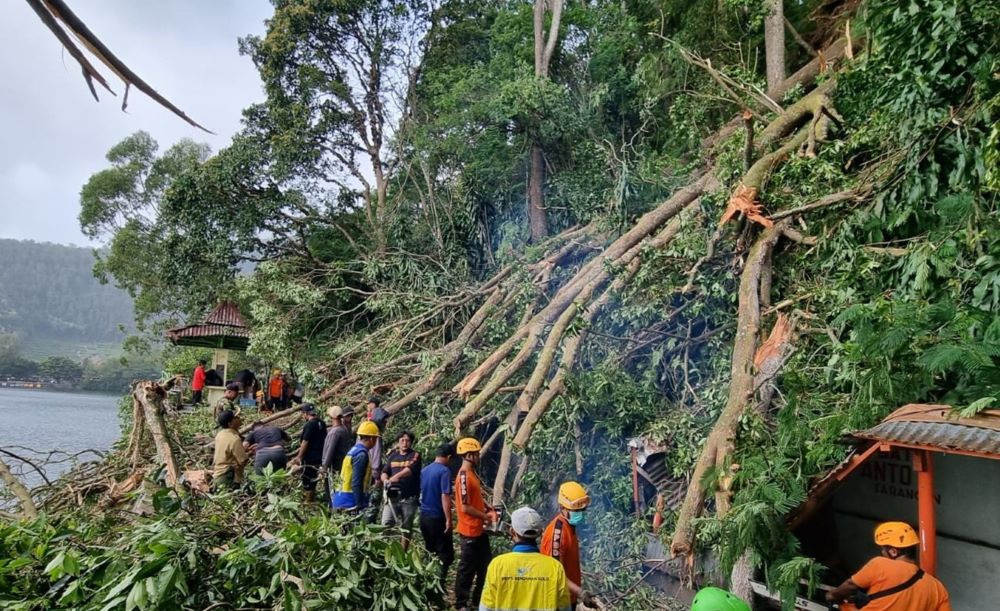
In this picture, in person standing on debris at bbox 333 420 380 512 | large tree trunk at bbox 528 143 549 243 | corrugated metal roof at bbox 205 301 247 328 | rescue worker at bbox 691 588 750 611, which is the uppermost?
large tree trunk at bbox 528 143 549 243

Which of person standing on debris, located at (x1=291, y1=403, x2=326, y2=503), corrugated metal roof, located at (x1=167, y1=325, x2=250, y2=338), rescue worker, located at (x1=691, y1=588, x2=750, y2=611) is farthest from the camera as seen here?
corrugated metal roof, located at (x1=167, y1=325, x2=250, y2=338)

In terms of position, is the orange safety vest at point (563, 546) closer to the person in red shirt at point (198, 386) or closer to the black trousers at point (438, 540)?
the black trousers at point (438, 540)

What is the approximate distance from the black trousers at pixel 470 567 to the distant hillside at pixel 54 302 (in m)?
75.9

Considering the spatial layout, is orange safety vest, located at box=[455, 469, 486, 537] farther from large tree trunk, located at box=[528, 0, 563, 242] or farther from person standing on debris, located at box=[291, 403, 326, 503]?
large tree trunk, located at box=[528, 0, 563, 242]

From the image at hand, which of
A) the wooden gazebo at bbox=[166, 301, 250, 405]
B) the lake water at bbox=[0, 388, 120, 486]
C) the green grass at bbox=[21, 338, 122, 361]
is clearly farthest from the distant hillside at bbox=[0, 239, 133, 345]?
the wooden gazebo at bbox=[166, 301, 250, 405]

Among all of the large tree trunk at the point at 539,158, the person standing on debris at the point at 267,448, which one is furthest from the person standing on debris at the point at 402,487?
the large tree trunk at the point at 539,158

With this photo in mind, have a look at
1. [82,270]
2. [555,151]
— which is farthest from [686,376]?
[82,270]

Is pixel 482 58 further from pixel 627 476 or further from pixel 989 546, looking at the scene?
pixel 989 546

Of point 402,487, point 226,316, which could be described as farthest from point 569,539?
point 226,316

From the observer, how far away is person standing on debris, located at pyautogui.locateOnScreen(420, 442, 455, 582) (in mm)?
5406

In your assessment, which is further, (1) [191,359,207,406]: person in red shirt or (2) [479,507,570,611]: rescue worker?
(1) [191,359,207,406]: person in red shirt

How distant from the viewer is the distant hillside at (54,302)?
74.2 meters

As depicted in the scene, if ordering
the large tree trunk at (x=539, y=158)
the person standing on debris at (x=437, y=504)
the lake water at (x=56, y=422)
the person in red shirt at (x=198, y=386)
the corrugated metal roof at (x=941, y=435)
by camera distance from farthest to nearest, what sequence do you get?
1. the lake water at (x=56, y=422)
2. the person in red shirt at (x=198, y=386)
3. the large tree trunk at (x=539, y=158)
4. the person standing on debris at (x=437, y=504)
5. the corrugated metal roof at (x=941, y=435)

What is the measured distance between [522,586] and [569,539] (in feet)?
2.04
